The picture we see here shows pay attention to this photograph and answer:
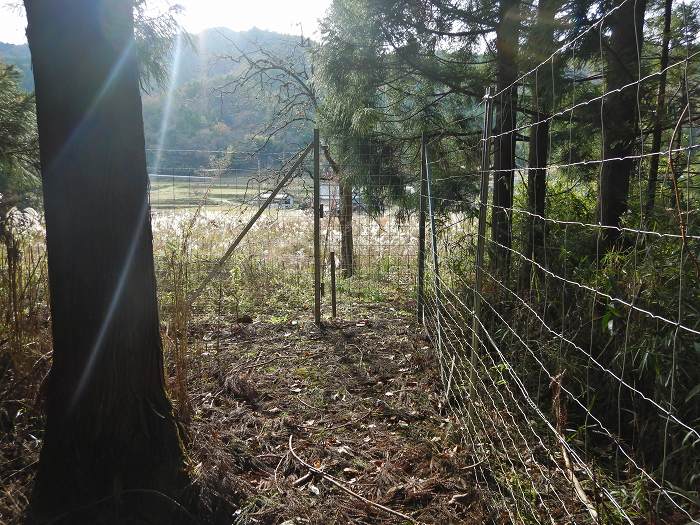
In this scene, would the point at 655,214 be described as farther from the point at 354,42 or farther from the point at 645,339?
the point at 354,42

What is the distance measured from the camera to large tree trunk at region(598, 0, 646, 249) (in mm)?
3332

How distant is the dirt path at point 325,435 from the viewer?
246cm

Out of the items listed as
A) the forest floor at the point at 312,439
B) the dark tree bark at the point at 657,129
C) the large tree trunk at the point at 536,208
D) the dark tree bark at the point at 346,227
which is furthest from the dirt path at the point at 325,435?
the dark tree bark at the point at 346,227

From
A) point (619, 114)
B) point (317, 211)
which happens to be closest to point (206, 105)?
point (317, 211)

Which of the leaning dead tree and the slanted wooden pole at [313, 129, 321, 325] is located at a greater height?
the leaning dead tree

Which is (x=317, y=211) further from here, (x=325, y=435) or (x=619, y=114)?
(x=619, y=114)

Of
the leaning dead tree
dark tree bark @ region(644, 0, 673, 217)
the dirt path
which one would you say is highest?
the leaning dead tree

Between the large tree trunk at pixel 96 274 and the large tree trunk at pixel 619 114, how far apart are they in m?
2.77

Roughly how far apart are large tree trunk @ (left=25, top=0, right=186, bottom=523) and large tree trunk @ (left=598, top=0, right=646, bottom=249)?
9.09ft

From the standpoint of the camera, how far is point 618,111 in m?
3.53

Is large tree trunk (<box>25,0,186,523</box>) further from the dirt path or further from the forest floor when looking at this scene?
the dirt path

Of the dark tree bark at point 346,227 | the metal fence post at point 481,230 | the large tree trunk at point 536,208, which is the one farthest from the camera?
the dark tree bark at point 346,227

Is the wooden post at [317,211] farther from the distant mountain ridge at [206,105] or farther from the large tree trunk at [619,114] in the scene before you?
the large tree trunk at [619,114]

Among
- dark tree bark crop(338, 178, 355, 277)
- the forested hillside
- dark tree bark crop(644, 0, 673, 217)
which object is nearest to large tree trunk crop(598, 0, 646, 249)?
the forested hillside
